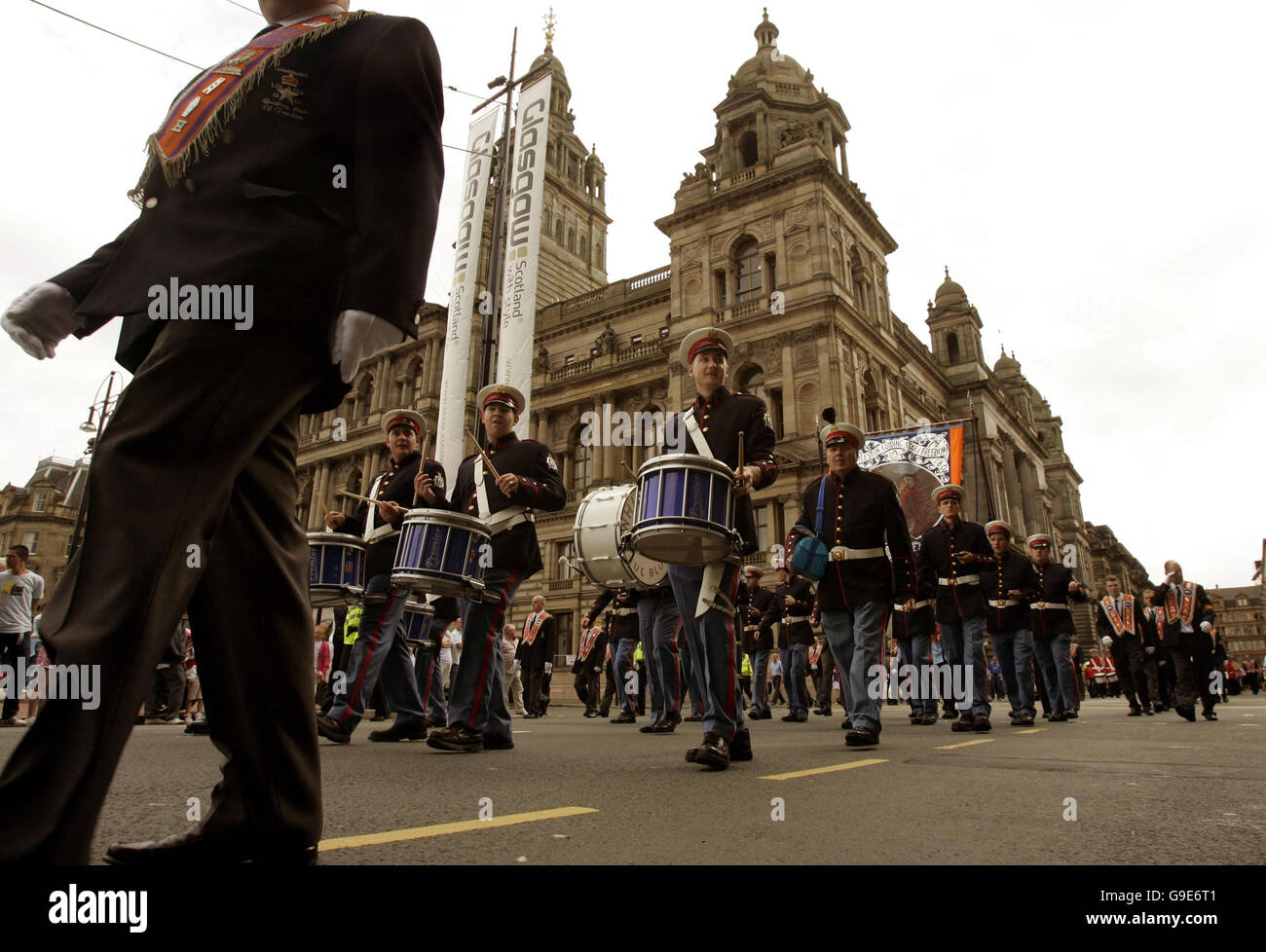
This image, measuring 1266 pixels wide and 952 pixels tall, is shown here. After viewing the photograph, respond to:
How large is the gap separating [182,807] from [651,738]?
15.7 feet

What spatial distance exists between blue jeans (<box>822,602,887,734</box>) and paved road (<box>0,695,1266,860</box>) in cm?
51

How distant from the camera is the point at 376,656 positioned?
597cm

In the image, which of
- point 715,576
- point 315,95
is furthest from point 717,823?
point 315,95

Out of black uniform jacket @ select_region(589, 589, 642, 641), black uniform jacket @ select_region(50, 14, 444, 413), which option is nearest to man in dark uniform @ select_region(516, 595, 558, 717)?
black uniform jacket @ select_region(589, 589, 642, 641)

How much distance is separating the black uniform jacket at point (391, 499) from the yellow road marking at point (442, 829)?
3.48 metres

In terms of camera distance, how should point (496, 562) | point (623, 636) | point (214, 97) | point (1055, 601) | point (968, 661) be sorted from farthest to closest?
point (623, 636), point (1055, 601), point (968, 661), point (496, 562), point (214, 97)

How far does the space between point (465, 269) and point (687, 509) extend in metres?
11.8

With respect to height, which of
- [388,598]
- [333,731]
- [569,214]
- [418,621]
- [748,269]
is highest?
[569,214]

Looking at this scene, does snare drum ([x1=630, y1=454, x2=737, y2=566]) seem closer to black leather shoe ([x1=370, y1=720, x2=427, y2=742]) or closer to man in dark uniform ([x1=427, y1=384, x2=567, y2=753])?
man in dark uniform ([x1=427, y1=384, x2=567, y2=753])

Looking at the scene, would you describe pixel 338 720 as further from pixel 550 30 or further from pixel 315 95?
pixel 550 30

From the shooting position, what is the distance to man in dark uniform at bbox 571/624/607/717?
15000 mm

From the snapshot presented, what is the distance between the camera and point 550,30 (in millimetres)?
37344

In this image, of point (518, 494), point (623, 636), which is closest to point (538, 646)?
point (623, 636)

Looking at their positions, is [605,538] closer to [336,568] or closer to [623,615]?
[623,615]
